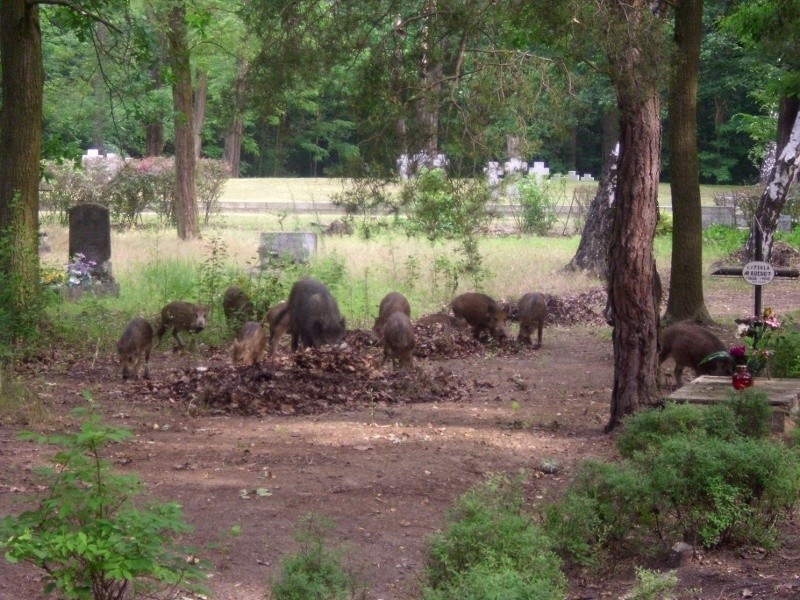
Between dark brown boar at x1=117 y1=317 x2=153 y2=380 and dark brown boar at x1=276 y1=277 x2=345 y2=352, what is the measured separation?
6.38ft

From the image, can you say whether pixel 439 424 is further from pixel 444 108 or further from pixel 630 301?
pixel 444 108

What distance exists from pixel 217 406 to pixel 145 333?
189cm

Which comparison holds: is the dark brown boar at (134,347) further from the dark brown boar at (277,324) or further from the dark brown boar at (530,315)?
the dark brown boar at (530,315)

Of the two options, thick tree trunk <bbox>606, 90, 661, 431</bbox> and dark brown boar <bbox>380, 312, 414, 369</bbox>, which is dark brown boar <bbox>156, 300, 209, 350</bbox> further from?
thick tree trunk <bbox>606, 90, 661, 431</bbox>

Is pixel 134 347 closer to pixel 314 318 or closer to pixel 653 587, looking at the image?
pixel 314 318

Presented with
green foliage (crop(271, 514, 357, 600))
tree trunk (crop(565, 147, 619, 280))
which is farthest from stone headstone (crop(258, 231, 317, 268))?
green foliage (crop(271, 514, 357, 600))

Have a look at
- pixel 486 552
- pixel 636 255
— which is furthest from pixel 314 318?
pixel 486 552

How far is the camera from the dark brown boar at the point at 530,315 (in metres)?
14.9

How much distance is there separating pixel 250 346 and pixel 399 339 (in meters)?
1.68

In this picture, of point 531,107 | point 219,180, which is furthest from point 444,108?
point 219,180

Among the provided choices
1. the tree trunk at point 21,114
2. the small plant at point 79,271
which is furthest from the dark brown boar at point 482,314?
the small plant at point 79,271

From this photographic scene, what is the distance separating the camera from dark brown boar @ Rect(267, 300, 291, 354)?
46.2 ft

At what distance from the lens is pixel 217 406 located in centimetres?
1062

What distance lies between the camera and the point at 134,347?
39.4 ft
